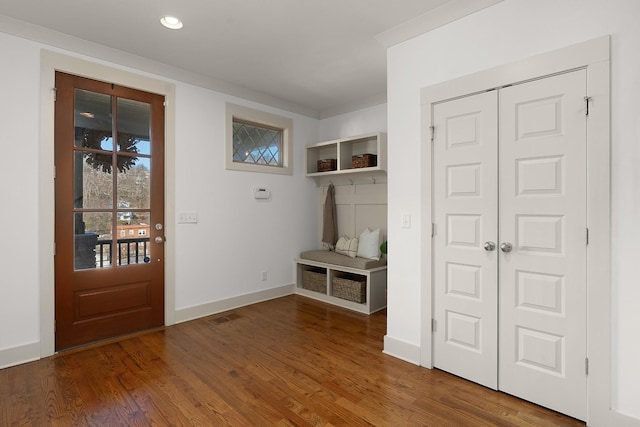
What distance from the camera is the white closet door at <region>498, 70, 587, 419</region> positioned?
1.93 metres

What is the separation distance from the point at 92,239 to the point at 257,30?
91.8 inches

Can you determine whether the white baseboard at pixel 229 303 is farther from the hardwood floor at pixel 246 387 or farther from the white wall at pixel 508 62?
A: the white wall at pixel 508 62

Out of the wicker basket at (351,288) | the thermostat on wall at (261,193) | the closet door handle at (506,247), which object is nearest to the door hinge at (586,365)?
the closet door handle at (506,247)

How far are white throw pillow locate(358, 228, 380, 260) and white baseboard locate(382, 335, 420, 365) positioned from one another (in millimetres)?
1465

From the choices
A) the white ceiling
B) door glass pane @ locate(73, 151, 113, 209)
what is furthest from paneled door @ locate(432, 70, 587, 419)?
door glass pane @ locate(73, 151, 113, 209)

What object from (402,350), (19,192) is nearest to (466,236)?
(402,350)

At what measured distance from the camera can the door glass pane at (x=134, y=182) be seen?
10.5ft

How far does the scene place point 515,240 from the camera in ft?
7.10

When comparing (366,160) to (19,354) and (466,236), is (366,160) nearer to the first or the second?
(466,236)

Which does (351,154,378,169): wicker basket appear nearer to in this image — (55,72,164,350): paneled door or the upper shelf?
the upper shelf

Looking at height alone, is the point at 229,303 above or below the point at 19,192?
below

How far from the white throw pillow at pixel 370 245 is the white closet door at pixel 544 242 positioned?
205 cm

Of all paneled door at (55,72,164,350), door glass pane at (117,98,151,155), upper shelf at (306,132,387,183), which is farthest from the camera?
upper shelf at (306,132,387,183)

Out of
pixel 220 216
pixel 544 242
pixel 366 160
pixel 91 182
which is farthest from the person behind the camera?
pixel 366 160
